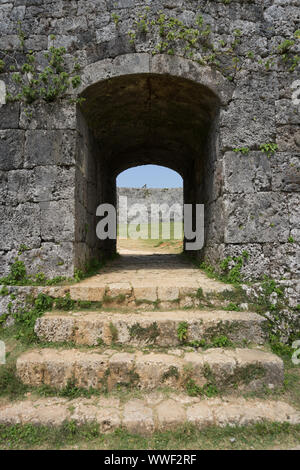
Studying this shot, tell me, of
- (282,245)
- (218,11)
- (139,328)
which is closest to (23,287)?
(139,328)

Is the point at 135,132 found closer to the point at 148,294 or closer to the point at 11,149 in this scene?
the point at 11,149

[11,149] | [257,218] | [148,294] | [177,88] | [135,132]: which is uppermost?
[177,88]

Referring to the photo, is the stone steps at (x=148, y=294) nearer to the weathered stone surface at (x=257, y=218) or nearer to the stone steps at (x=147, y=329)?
the stone steps at (x=147, y=329)

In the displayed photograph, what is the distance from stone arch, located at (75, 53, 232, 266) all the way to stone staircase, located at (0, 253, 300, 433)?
1202mm

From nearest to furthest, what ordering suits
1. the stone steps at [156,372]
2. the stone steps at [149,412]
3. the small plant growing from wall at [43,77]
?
the stone steps at [149,412], the stone steps at [156,372], the small plant growing from wall at [43,77]

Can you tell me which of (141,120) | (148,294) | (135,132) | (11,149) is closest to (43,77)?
(11,149)

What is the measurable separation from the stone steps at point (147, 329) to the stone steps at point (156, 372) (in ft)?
0.81

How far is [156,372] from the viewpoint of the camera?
2.38 m

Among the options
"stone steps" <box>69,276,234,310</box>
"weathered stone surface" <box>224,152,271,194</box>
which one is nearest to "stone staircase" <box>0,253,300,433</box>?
"stone steps" <box>69,276,234,310</box>

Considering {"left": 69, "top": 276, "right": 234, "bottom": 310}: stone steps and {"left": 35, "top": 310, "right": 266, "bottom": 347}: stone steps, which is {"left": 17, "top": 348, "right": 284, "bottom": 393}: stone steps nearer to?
{"left": 35, "top": 310, "right": 266, "bottom": 347}: stone steps

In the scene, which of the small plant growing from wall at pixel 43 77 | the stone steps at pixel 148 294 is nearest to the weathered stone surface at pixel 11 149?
the small plant growing from wall at pixel 43 77

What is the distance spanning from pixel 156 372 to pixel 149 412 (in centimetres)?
32

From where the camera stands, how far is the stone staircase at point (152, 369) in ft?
6.95

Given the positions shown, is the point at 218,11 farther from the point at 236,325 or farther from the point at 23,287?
the point at 23,287
